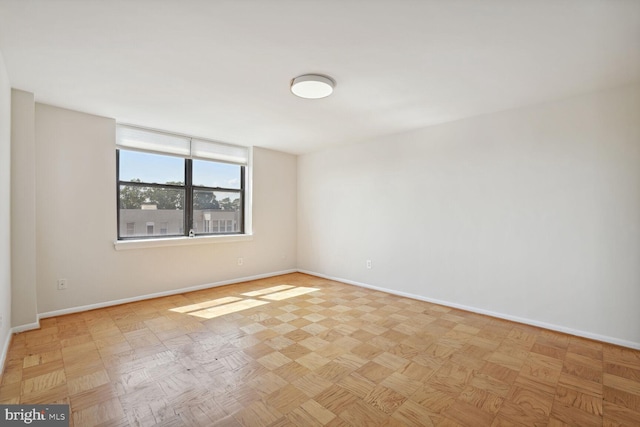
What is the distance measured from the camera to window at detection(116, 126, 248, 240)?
3990 millimetres

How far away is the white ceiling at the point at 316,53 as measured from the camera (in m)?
1.74

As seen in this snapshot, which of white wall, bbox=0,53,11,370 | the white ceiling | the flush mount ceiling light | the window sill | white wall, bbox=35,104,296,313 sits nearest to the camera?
the white ceiling

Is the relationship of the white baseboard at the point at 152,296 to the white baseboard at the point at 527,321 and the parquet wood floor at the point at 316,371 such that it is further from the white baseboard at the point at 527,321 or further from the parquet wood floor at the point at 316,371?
the white baseboard at the point at 527,321

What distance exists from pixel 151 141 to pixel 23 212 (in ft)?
5.47

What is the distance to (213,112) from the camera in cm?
347

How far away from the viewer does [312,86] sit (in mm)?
2605

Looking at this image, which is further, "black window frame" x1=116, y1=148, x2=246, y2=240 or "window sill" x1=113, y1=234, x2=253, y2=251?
"black window frame" x1=116, y1=148, x2=246, y2=240

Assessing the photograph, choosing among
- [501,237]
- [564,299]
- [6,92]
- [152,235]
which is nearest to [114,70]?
[6,92]

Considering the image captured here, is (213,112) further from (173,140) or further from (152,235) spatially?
(152,235)

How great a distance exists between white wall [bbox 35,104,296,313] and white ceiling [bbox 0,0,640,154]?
0.35 m

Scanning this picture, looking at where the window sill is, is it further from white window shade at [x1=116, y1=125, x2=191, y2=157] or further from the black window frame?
white window shade at [x1=116, y1=125, x2=191, y2=157]

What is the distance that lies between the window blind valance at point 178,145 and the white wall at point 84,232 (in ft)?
0.71

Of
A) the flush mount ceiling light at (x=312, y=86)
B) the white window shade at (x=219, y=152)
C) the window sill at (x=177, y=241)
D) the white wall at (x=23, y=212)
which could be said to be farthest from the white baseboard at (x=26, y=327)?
the flush mount ceiling light at (x=312, y=86)

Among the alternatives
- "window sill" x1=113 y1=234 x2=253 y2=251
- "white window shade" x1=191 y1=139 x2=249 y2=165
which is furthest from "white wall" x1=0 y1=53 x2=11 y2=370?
"white window shade" x1=191 y1=139 x2=249 y2=165
